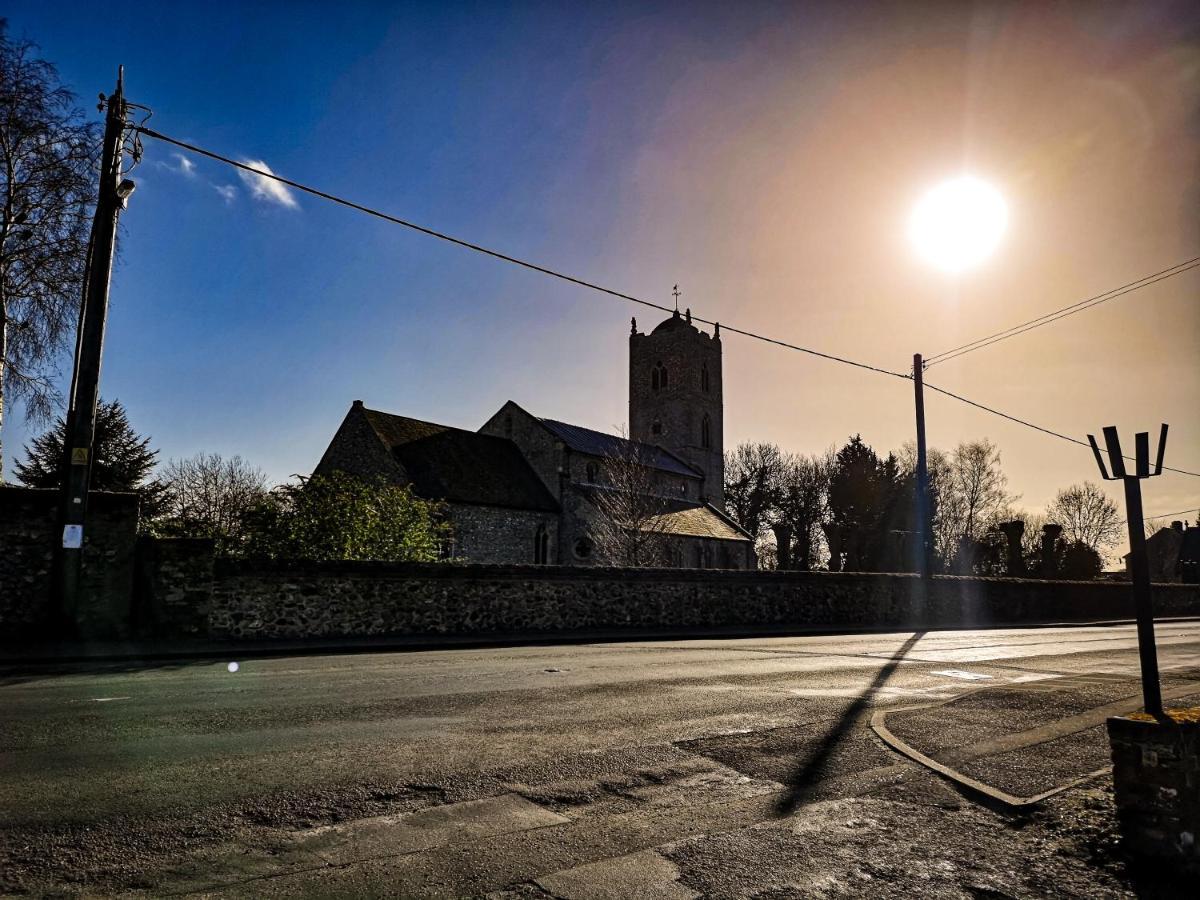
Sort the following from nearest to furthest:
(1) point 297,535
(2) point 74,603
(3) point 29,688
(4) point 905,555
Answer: (3) point 29,688, (2) point 74,603, (1) point 297,535, (4) point 905,555

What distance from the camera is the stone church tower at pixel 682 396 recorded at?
59.6 metres

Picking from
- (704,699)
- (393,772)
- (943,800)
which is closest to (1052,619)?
(704,699)

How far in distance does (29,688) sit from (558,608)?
39.0 feet

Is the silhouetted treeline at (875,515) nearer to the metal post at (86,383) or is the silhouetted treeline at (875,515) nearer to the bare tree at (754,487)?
the bare tree at (754,487)

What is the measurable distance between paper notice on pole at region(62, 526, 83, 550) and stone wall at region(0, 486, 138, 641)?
63 cm

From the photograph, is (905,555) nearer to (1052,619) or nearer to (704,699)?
(1052,619)

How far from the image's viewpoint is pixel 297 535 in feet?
60.5

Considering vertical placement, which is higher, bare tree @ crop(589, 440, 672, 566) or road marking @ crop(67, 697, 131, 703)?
bare tree @ crop(589, 440, 672, 566)

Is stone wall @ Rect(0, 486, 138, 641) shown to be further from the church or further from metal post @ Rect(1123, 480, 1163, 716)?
the church

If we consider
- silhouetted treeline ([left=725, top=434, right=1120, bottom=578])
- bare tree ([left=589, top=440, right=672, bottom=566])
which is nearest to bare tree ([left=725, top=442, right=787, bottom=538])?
silhouetted treeline ([left=725, top=434, right=1120, bottom=578])

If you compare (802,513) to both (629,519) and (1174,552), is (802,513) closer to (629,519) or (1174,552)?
(629,519)

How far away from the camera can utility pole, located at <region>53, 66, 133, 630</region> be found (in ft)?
42.2

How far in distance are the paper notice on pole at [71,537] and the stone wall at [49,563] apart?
2.06 ft

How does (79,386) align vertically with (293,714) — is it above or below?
above
